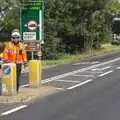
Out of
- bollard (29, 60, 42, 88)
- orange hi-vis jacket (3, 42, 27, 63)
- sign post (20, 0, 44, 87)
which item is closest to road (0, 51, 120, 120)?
bollard (29, 60, 42, 88)

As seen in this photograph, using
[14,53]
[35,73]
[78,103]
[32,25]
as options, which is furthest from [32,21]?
[78,103]

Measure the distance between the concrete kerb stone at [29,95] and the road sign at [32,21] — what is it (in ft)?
6.43

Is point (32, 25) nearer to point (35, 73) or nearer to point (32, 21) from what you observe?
point (32, 21)

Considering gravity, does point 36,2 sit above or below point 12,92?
above

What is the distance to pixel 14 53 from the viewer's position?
59.5 feet

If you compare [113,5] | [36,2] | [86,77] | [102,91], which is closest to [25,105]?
[102,91]

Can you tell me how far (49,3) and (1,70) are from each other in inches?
1016

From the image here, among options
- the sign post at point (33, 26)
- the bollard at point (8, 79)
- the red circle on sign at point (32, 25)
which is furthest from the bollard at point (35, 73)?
the bollard at point (8, 79)

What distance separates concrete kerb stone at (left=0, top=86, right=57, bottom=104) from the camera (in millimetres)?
16612

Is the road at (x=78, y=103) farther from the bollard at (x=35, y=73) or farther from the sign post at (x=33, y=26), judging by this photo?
the sign post at (x=33, y=26)

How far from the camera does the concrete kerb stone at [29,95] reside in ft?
54.5

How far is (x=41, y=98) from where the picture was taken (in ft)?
57.3

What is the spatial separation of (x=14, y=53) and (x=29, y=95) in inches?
55.2

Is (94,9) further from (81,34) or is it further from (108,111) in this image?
(108,111)
